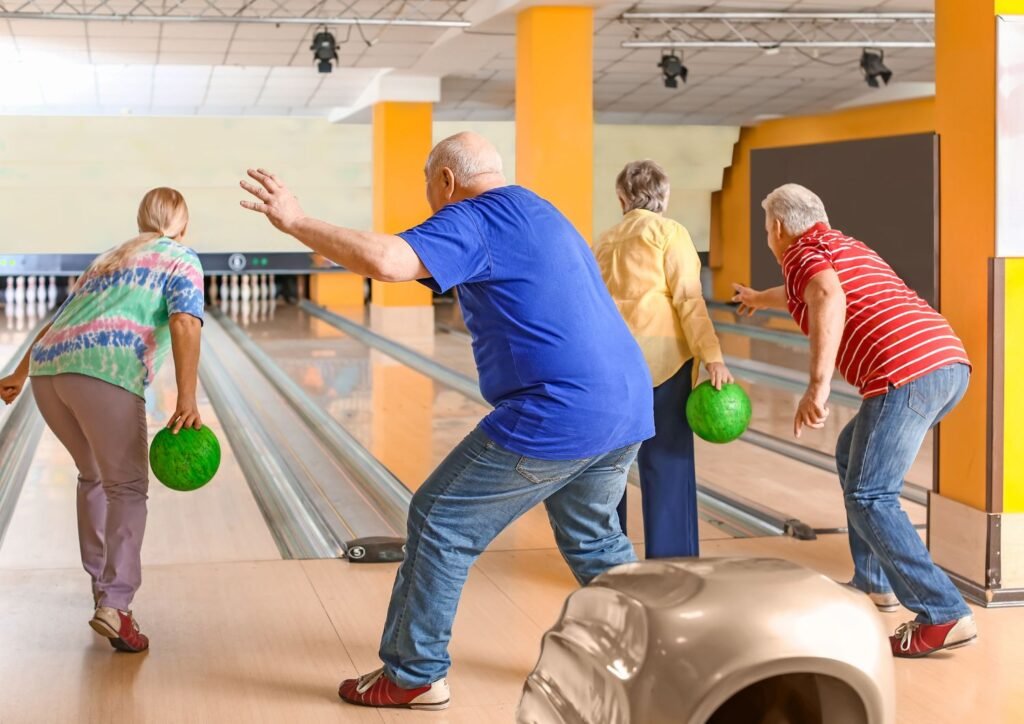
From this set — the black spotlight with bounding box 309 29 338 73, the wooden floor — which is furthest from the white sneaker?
the black spotlight with bounding box 309 29 338 73

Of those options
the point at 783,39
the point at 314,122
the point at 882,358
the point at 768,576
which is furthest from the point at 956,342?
the point at 314,122

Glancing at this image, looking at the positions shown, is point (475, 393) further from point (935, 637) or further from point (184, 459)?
point (935, 637)

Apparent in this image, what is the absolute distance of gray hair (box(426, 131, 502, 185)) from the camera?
2.72m

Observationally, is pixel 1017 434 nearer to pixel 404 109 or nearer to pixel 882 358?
pixel 882 358

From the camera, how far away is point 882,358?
321 cm

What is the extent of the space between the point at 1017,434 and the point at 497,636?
5.35 ft

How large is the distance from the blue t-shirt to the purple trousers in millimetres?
1083

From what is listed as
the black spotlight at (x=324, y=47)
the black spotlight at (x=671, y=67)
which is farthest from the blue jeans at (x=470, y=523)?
the black spotlight at (x=671, y=67)

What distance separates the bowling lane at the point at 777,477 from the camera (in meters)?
4.96

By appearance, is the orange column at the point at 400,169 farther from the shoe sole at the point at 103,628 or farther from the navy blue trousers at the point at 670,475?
the shoe sole at the point at 103,628

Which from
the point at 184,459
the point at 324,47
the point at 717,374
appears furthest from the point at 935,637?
the point at 324,47

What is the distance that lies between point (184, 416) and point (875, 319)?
180 cm

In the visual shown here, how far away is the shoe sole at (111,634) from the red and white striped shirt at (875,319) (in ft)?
6.35

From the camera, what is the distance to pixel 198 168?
1666 centimetres
